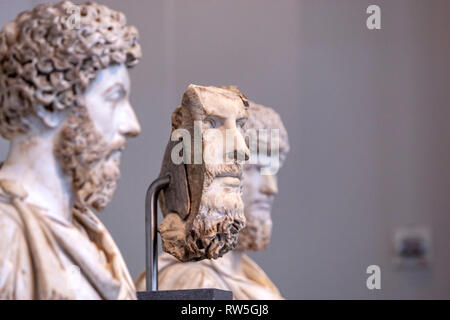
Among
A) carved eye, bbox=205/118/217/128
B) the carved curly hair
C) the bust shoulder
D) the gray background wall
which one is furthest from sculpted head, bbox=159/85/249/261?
the gray background wall

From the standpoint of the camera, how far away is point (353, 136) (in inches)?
225

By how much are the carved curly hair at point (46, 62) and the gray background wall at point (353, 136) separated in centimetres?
266

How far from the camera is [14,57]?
2.49 m

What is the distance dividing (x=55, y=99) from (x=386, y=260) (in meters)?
3.54

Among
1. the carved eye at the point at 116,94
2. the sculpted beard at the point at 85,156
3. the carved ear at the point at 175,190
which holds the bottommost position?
the carved ear at the point at 175,190

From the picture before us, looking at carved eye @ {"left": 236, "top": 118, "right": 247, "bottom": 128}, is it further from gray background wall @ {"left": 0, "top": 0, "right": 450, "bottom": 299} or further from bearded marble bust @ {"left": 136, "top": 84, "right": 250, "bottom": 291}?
gray background wall @ {"left": 0, "top": 0, "right": 450, "bottom": 299}

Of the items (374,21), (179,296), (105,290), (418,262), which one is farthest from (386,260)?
(105,290)

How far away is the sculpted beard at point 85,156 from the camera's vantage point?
2516mm

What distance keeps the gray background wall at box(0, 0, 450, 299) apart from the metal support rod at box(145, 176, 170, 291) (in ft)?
6.96

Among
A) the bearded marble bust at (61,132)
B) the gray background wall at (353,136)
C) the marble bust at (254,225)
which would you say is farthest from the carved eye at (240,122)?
the gray background wall at (353,136)

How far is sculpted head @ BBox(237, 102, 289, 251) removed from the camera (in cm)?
405

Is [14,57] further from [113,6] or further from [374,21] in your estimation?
[374,21]

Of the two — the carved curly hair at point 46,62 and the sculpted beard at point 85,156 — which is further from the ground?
the carved curly hair at point 46,62

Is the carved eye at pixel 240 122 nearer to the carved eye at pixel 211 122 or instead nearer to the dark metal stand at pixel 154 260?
the carved eye at pixel 211 122
